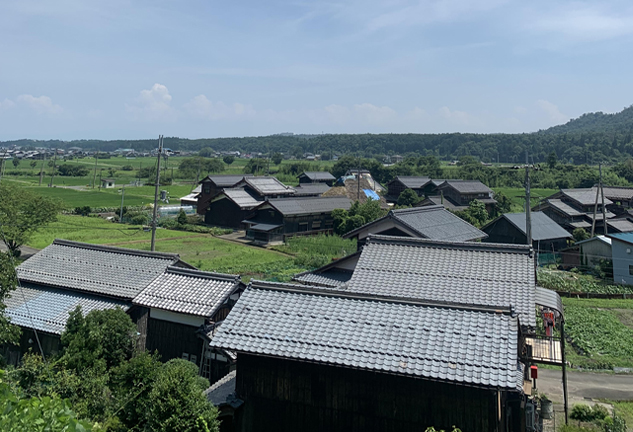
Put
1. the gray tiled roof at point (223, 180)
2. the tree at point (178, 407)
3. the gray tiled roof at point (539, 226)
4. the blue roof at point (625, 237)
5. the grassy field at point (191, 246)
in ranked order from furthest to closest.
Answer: the gray tiled roof at point (223, 180) < the gray tiled roof at point (539, 226) < the grassy field at point (191, 246) < the blue roof at point (625, 237) < the tree at point (178, 407)

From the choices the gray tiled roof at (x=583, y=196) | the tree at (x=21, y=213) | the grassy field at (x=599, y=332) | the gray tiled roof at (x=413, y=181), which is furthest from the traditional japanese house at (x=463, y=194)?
the tree at (x=21, y=213)

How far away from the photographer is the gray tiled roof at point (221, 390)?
1017 centimetres

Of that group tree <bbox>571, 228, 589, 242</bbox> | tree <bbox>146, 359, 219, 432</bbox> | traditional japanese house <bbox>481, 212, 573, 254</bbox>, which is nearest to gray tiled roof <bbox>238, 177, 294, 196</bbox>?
traditional japanese house <bbox>481, 212, 573, 254</bbox>

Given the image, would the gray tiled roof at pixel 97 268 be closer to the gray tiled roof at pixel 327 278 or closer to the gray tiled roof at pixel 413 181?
the gray tiled roof at pixel 327 278

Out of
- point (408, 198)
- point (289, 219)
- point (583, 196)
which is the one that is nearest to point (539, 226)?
point (583, 196)

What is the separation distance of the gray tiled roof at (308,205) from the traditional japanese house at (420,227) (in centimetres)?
2199

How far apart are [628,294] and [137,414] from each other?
2768cm

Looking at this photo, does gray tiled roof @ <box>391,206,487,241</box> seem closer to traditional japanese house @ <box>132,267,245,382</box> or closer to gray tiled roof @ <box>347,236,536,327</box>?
gray tiled roof @ <box>347,236,536,327</box>

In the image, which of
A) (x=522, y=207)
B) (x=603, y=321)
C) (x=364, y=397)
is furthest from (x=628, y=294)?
(x=522, y=207)

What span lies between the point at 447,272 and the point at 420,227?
25.2 feet

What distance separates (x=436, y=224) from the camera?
2202 cm

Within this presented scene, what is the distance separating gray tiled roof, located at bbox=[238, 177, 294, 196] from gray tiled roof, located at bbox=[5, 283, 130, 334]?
37.6 meters

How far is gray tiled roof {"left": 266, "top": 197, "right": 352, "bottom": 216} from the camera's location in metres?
44.8

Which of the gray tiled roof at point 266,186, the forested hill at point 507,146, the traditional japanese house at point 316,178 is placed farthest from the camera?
the forested hill at point 507,146
